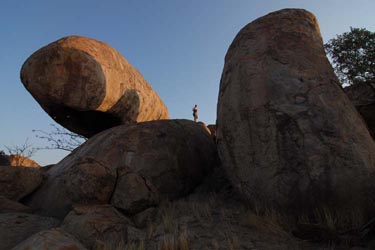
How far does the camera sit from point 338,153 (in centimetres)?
511

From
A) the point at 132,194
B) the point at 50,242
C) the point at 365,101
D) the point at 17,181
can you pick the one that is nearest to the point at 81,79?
the point at 17,181

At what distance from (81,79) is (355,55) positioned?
6452 millimetres

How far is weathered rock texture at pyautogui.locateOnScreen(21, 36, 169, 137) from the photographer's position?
8.64 meters

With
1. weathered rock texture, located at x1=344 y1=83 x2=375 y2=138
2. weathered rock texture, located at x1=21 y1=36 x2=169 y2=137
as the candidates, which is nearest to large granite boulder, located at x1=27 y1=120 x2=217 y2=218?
weathered rock texture, located at x1=21 y1=36 x2=169 y2=137

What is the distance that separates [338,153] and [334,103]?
2.85 feet

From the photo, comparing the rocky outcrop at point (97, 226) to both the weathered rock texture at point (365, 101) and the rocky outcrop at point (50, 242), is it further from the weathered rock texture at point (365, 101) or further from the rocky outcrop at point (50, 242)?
the weathered rock texture at point (365, 101)

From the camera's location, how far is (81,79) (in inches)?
344

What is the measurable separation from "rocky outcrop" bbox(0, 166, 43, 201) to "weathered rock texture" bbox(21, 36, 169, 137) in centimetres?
226

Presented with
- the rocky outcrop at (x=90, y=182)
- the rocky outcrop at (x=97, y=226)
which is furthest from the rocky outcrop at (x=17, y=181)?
the rocky outcrop at (x=97, y=226)

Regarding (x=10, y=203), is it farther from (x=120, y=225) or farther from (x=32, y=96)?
(x=32, y=96)

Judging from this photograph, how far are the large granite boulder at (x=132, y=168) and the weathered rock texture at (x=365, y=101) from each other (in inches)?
135

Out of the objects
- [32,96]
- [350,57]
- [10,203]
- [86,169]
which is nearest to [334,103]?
[350,57]

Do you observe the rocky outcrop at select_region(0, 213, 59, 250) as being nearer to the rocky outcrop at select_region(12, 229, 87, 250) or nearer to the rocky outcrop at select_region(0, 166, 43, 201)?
the rocky outcrop at select_region(12, 229, 87, 250)

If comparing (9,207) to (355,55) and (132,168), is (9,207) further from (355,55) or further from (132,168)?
(355,55)
